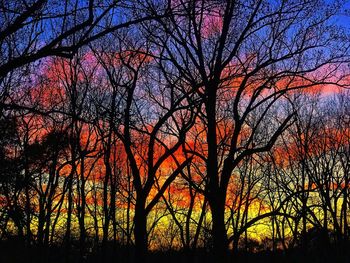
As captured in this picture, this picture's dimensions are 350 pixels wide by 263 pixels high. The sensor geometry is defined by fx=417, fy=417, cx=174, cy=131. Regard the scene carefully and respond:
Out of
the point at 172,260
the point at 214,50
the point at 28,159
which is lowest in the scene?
the point at 172,260

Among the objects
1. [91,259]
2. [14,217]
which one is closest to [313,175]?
[91,259]

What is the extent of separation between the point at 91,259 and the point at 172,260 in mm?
8171

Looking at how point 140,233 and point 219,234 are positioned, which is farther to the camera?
point 140,233

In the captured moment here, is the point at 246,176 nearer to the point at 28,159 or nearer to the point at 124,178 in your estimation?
the point at 124,178

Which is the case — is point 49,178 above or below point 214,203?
above

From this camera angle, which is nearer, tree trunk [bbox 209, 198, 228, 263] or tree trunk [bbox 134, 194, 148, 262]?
tree trunk [bbox 209, 198, 228, 263]

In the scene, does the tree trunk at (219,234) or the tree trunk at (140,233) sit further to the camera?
the tree trunk at (140,233)

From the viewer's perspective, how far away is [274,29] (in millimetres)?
13555

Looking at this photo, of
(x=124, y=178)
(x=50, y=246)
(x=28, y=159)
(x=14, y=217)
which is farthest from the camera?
(x=124, y=178)

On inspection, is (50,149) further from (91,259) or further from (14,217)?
(91,259)

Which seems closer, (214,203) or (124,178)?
(214,203)

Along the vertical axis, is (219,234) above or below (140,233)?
below

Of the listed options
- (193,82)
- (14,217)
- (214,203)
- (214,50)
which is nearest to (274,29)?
(214,50)

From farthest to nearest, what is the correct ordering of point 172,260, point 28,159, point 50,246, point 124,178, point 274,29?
point 172,260
point 124,178
point 50,246
point 28,159
point 274,29
